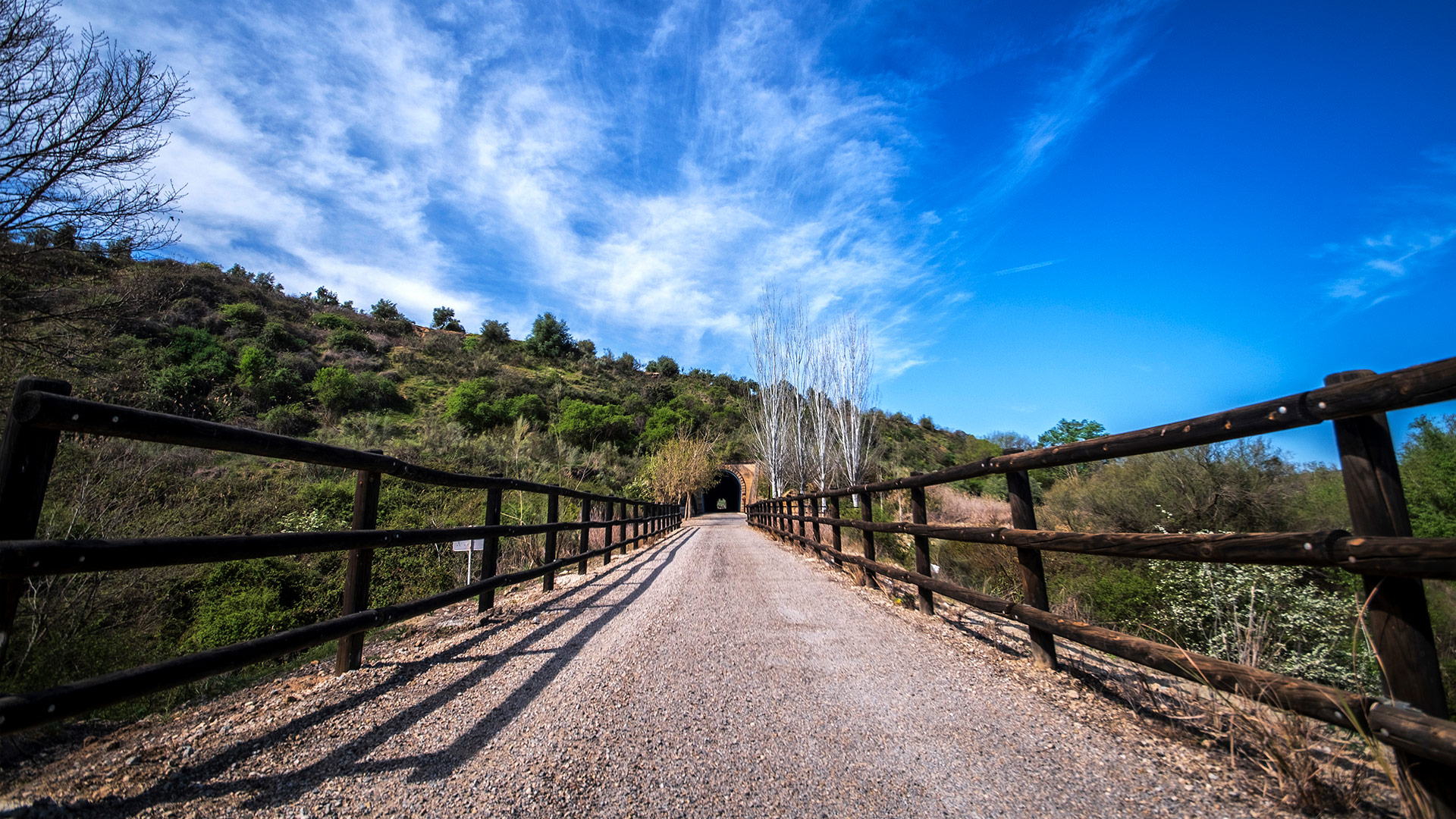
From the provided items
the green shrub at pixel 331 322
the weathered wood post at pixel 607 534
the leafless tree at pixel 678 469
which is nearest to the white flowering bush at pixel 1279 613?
the weathered wood post at pixel 607 534

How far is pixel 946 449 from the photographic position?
5356cm

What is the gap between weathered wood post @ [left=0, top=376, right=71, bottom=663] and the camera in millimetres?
1448

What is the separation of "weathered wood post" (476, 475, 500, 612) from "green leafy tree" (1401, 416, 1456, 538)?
1076 centimetres

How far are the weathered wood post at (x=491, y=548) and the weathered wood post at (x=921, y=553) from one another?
329cm

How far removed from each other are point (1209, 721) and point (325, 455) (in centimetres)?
379

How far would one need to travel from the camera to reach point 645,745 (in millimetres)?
2031

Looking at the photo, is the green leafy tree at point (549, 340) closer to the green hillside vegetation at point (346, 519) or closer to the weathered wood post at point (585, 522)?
the green hillside vegetation at point (346, 519)

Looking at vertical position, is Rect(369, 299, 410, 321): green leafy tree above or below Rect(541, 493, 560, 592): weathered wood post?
above

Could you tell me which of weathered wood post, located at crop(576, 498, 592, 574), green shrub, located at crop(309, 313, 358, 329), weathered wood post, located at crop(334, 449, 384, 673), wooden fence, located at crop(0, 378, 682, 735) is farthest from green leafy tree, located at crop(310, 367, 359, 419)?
wooden fence, located at crop(0, 378, 682, 735)

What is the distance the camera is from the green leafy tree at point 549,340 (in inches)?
2581

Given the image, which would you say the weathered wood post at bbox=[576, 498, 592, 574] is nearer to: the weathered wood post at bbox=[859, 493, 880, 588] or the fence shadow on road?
the fence shadow on road

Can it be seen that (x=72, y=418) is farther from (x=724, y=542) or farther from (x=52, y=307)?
(x=724, y=542)

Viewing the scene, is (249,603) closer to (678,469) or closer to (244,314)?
(678,469)

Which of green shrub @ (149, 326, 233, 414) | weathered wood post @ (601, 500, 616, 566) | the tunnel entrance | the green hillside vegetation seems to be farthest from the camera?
the tunnel entrance
